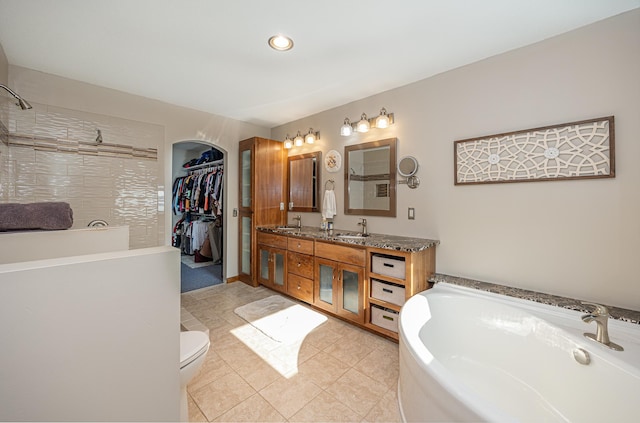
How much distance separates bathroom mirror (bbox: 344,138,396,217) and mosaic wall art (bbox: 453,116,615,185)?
2.21 feet

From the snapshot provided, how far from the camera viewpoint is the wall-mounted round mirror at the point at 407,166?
262cm

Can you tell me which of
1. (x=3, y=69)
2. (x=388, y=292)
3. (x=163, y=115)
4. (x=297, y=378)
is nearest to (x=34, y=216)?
(x=297, y=378)

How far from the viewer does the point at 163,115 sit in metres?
3.16

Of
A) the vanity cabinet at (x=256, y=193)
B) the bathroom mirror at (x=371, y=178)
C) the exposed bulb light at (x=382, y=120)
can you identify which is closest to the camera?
the exposed bulb light at (x=382, y=120)

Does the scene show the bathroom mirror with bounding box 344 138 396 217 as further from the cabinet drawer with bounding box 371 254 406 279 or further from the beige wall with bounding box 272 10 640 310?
the cabinet drawer with bounding box 371 254 406 279

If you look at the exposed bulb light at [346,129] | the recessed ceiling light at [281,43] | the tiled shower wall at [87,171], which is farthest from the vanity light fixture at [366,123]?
the tiled shower wall at [87,171]

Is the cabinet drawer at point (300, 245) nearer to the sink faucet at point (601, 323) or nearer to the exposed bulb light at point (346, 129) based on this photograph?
the exposed bulb light at point (346, 129)

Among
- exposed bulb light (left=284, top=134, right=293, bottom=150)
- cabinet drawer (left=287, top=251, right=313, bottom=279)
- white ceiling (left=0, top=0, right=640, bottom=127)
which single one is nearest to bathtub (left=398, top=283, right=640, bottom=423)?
cabinet drawer (left=287, top=251, right=313, bottom=279)

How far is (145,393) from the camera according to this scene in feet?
2.80

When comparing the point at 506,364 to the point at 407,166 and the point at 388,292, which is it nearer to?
the point at 388,292

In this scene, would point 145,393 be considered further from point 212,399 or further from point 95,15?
point 95,15

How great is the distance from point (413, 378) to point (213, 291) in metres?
2.95

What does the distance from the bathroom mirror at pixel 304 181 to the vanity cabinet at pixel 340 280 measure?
0.92 metres

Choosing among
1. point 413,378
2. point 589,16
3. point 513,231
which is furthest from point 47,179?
point 589,16
